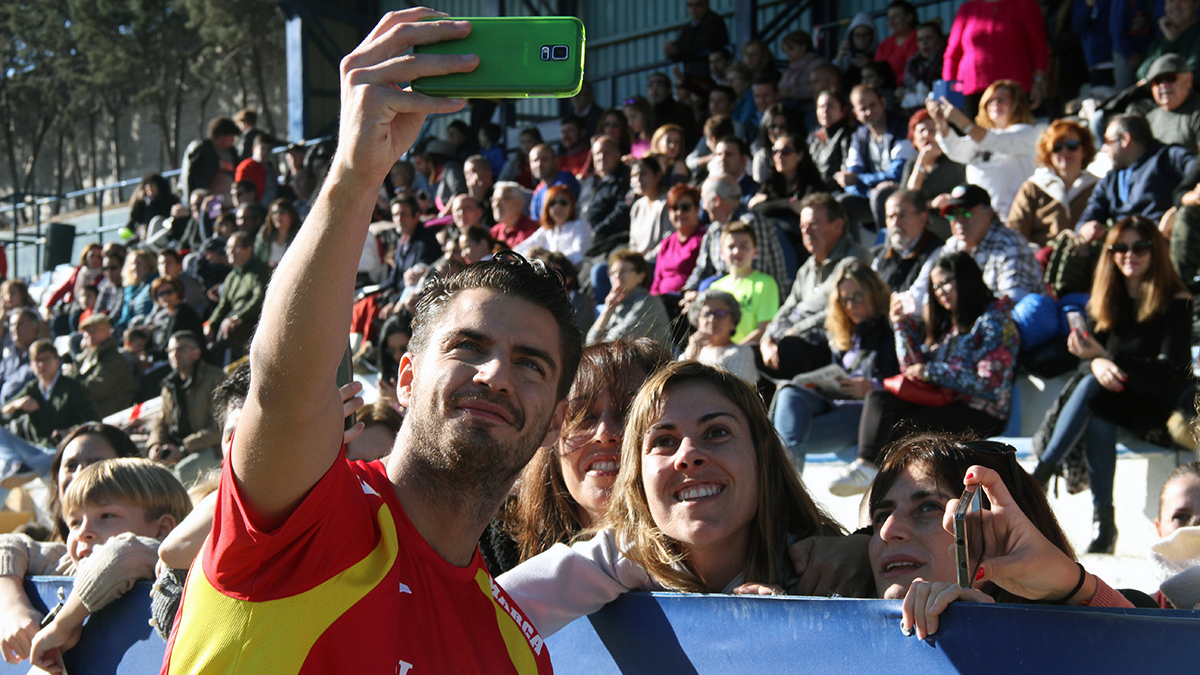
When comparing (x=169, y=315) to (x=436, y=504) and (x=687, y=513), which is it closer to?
(x=687, y=513)

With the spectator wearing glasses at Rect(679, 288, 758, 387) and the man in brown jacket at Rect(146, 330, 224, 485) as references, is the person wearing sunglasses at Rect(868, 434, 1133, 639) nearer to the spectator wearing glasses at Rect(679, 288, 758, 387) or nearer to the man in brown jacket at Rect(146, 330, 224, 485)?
the spectator wearing glasses at Rect(679, 288, 758, 387)

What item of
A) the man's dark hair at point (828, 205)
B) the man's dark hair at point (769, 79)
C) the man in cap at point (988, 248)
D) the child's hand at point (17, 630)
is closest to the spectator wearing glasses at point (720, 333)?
the man in cap at point (988, 248)

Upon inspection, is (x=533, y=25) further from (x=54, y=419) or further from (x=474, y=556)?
(x=54, y=419)

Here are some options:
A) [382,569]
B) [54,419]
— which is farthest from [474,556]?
[54,419]

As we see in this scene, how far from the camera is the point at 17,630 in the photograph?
3.20 metres

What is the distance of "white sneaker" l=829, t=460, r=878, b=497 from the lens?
19.0 ft

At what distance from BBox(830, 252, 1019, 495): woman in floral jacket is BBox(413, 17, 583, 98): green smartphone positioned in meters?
4.33

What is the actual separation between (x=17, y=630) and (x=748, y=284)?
5.36m

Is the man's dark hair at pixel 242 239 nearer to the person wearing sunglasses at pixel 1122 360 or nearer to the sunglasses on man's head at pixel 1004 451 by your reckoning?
the person wearing sunglasses at pixel 1122 360

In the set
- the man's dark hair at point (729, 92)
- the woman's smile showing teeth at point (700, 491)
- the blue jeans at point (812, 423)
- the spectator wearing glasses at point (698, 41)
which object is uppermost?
the spectator wearing glasses at point (698, 41)

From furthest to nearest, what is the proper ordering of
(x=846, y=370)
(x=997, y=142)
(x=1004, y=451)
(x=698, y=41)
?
1. (x=698, y=41)
2. (x=997, y=142)
3. (x=846, y=370)
4. (x=1004, y=451)

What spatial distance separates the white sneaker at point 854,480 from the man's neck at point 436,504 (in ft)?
13.1

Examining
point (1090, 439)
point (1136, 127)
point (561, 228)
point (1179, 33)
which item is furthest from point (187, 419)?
point (1179, 33)

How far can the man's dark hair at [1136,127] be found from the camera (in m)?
7.43
